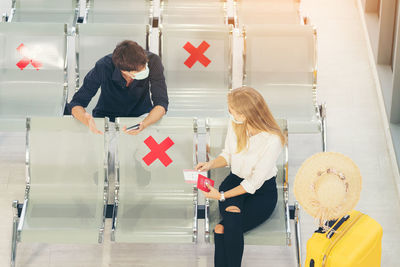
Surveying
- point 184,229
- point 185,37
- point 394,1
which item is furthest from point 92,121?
point 394,1

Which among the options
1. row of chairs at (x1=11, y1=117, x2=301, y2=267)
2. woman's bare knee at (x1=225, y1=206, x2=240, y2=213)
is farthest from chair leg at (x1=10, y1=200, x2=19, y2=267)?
woman's bare knee at (x1=225, y1=206, x2=240, y2=213)

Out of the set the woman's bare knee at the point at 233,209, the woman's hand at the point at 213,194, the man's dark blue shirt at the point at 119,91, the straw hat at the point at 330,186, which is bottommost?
the woman's bare knee at the point at 233,209

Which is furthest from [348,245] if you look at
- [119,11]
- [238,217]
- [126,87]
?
[119,11]

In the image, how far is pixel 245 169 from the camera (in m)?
4.23

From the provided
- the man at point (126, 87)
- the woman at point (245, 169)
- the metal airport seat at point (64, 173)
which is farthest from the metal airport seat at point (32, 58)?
the woman at point (245, 169)

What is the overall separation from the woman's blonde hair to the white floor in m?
0.96

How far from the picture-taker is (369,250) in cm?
360

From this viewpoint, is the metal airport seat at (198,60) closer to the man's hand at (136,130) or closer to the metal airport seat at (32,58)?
the metal airport seat at (32,58)

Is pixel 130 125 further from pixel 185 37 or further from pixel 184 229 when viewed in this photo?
pixel 185 37

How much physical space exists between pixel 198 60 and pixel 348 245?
7.69 ft

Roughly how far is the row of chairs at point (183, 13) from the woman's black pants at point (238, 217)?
7.18 feet

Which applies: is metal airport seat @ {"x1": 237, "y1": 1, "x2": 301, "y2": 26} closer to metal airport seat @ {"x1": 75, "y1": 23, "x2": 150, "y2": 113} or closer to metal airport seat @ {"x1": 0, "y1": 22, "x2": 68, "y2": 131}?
metal airport seat @ {"x1": 75, "y1": 23, "x2": 150, "y2": 113}

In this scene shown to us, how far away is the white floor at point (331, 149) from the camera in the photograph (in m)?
4.62

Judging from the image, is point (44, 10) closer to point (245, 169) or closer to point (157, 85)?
point (157, 85)
